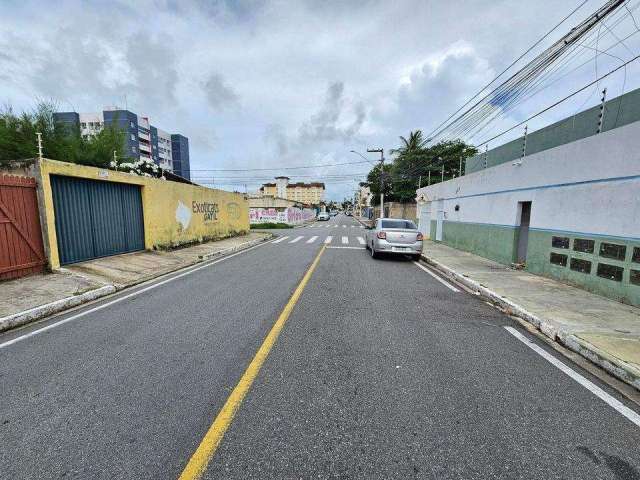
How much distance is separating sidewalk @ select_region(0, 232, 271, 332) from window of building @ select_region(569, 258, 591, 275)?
10.5 m

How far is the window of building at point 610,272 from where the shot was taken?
5842 millimetres

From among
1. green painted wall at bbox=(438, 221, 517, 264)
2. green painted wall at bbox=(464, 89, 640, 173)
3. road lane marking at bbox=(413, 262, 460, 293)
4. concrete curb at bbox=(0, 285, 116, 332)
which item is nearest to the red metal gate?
concrete curb at bbox=(0, 285, 116, 332)

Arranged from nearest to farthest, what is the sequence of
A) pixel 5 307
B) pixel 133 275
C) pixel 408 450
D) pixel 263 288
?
pixel 408 450 → pixel 5 307 → pixel 263 288 → pixel 133 275

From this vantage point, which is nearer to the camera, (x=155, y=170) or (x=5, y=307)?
(x=5, y=307)

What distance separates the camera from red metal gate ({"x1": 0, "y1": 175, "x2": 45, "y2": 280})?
6535 millimetres

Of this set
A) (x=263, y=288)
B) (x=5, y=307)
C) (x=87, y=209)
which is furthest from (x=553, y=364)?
(x=87, y=209)

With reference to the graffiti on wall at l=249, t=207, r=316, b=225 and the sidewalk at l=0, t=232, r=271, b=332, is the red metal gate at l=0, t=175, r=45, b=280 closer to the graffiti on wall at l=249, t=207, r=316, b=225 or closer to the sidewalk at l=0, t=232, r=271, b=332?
the sidewalk at l=0, t=232, r=271, b=332

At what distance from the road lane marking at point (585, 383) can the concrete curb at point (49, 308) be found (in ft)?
25.4

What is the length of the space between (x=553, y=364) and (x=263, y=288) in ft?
17.1

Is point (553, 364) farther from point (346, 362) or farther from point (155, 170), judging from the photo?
point (155, 170)

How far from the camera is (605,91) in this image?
693cm

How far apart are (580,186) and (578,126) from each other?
2.04m

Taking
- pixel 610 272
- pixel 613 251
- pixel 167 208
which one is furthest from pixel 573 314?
pixel 167 208

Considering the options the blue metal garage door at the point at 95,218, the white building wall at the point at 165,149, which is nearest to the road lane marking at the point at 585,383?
the blue metal garage door at the point at 95,218
